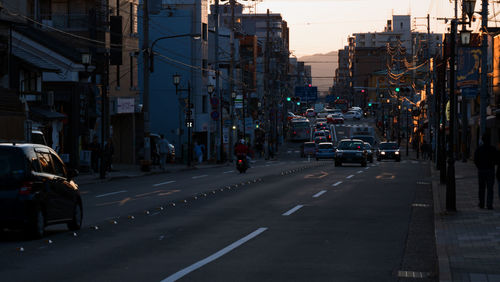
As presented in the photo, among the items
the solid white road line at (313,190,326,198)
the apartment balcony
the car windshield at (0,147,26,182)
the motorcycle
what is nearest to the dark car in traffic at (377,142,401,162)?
the apartment balcony

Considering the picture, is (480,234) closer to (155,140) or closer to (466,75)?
(466,75)

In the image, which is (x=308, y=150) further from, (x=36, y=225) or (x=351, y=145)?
(x=36, y=225)

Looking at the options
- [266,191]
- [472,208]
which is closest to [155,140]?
[266,191]

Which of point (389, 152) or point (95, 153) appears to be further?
point (389, 152)

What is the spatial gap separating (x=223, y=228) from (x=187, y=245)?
8.92ft

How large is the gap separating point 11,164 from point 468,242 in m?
7.77

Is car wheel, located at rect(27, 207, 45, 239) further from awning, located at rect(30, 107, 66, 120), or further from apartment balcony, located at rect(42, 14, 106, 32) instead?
apartment balcony, located at rect(42, 14, 106, 32)

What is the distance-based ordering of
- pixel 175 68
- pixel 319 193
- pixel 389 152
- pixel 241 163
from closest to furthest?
pixel 319 193 → pixel 241 163 → pixel 389 152 → pixel 175 68

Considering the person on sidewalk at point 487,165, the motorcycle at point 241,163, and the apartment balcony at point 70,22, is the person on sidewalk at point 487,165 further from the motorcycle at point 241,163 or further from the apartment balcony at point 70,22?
the apartment balcony at point 70,22

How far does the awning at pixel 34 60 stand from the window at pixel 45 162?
24.5m

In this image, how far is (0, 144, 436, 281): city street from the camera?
1045 cm

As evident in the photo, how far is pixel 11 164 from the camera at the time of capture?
1365 cm

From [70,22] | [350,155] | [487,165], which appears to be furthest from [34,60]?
[487,165]

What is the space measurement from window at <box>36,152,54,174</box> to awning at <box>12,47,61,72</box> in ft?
80.3
